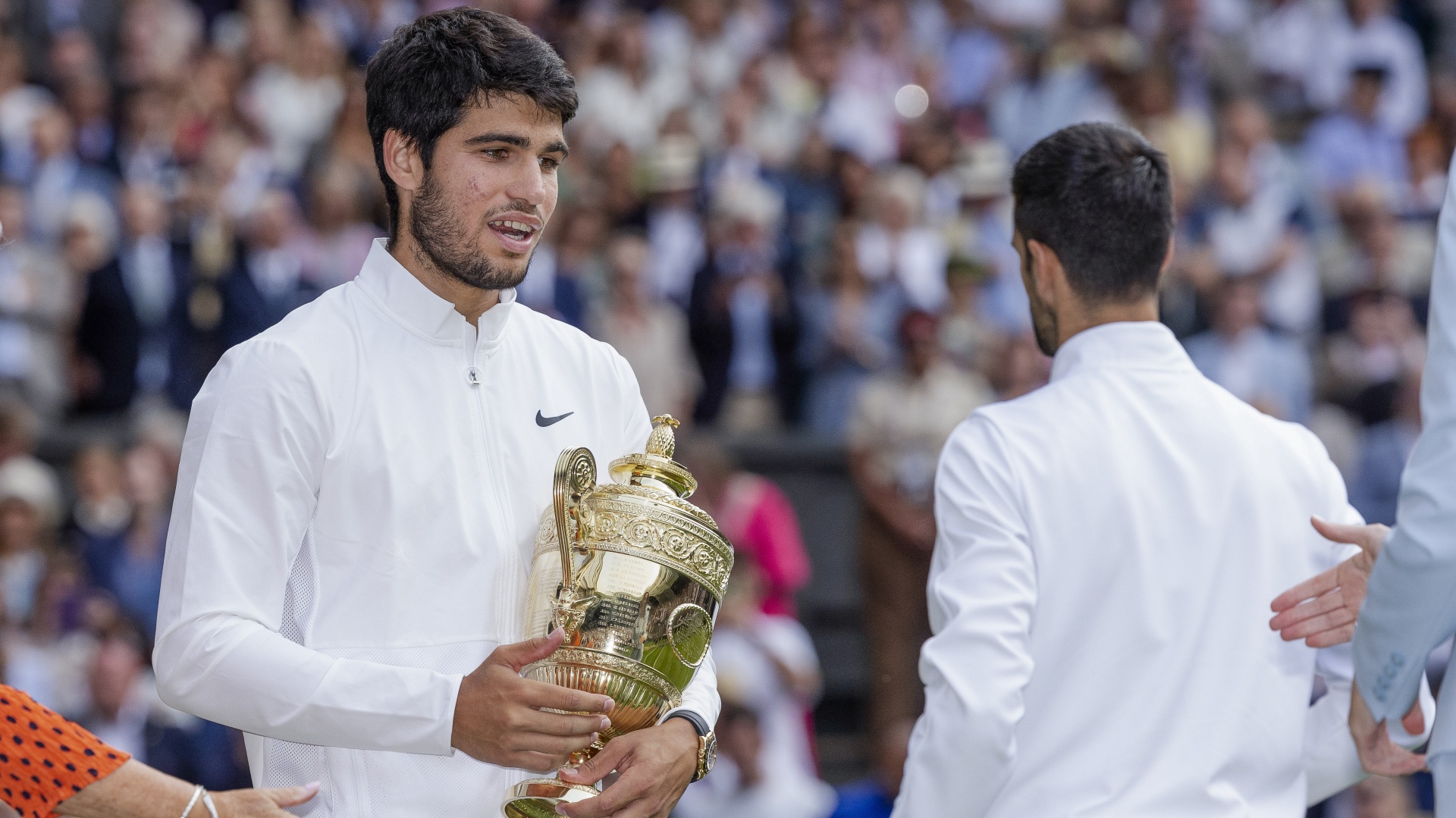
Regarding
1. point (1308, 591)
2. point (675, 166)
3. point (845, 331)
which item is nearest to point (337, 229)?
point (675, 166)

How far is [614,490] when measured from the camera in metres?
2.98

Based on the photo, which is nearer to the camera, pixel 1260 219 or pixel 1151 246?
pixel 1151 246

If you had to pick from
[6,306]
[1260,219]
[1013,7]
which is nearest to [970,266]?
[1260,219]

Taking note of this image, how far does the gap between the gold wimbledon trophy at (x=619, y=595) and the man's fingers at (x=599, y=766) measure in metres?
0.02

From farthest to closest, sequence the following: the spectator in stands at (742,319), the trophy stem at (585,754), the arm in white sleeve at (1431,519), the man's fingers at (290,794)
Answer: the spectator in stands at (742,319) → the trophy stem at (585,754) → the man's fingers at (290,794) → the arm in white sleeve at (1431,519)

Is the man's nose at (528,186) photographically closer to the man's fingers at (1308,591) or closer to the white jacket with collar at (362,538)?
the white jacket with collar at (362,538)

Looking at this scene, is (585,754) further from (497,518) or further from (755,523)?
(755,523)

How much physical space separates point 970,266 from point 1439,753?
293 inches

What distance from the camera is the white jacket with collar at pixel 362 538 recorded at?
2.84m

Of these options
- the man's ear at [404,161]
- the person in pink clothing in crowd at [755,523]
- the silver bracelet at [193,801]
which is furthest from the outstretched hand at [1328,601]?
the person in pink clothing in crowd at [755,523]

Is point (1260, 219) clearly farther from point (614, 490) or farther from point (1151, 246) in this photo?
point (614, 490)

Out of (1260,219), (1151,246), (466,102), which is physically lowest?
(1260,219)

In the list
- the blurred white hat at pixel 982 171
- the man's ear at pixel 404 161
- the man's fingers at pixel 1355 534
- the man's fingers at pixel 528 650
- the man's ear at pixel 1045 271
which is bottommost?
the man's fingers at pixel 1355 534

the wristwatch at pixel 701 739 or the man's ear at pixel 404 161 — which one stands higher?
the man's ear at pixel 404 161
